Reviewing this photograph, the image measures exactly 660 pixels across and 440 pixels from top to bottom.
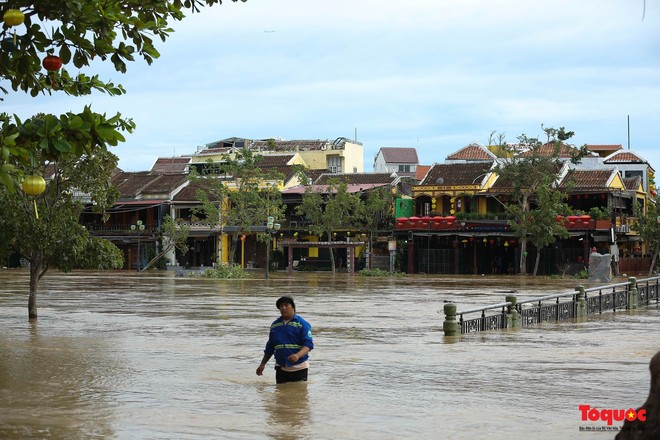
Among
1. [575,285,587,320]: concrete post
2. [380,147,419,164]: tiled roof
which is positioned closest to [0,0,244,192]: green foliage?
[575,285,587,320]: concrete post

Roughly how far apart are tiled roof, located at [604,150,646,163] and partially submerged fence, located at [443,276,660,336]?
4060cm

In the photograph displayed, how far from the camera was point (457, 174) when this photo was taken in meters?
67.8

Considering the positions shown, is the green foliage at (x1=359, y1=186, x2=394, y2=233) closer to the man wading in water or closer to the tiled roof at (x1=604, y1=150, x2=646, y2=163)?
the tiled roof at (x1=604, y1=150, x2=646, y2=163)

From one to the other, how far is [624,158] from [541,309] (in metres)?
51.5

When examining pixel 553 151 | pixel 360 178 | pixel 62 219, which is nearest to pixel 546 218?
pixel 553 151

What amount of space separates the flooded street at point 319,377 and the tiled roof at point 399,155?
74290mm

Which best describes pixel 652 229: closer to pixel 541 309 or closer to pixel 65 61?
pixel 541 309

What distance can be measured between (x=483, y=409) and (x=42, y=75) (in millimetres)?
6672

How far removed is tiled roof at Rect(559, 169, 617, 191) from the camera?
6303cm

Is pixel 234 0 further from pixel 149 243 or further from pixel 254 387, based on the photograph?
pixel 149 243

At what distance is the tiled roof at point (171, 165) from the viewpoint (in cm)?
8675

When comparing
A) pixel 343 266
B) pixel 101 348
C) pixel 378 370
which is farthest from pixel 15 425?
pixel 343 266

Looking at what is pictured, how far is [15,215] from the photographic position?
22.3 metres

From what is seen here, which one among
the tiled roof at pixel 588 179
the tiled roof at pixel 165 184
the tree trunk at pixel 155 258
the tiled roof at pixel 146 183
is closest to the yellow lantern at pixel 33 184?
the tiled roof at pixel 588 179
